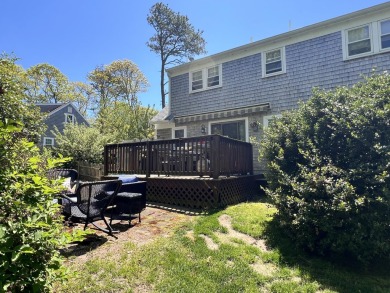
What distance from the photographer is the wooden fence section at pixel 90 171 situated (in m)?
12.7

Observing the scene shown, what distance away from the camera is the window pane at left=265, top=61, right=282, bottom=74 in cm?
1026

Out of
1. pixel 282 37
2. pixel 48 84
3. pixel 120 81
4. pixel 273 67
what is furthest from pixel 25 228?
pixel 48 84

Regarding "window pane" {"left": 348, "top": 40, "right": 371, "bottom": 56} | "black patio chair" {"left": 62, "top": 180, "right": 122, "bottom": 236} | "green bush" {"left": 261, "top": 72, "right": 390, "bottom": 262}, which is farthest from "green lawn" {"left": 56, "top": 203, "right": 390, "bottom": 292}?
"window pane" {"left": 348, "top": 40, "right": 371, "bottom": 56}

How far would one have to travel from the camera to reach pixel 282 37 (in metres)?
10.1

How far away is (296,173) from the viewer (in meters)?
5.00

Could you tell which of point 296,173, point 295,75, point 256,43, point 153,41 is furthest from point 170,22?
point 296,173

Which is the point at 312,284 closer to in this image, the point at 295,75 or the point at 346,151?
the point at 346,151

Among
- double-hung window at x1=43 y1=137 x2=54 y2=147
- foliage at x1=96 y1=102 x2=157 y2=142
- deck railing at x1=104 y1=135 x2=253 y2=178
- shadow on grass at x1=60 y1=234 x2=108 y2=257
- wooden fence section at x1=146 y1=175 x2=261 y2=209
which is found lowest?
shadow on grass at x1=60 y1=234 x2=108 y2=257

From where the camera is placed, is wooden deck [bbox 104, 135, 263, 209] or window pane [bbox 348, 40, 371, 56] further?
window pane [bbox 348, 40, 371, 56]

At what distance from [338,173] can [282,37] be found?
7.67 m

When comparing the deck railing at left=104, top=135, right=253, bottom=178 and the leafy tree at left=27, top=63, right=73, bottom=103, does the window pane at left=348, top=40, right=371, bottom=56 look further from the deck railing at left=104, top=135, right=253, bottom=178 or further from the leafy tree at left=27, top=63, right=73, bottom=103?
the leafy tree at left=27, top=63, right=73, bottom=103

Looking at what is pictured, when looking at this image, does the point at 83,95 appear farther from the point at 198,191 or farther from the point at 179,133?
the point at 198,191

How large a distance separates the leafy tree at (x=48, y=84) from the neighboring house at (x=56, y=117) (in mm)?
7791

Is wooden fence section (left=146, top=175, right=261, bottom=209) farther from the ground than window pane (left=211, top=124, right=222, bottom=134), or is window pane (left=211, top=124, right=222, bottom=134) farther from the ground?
window pane (left=211, top=124, right=222, bottom=134)
